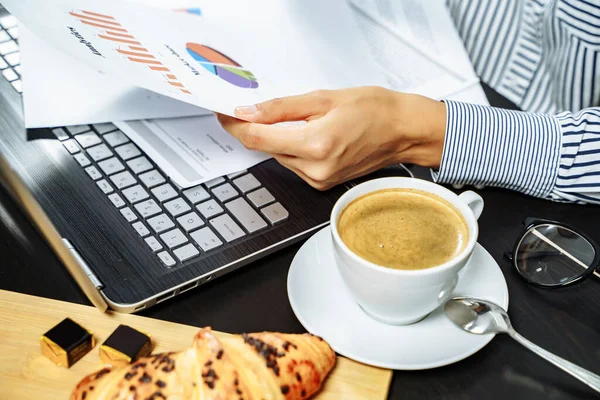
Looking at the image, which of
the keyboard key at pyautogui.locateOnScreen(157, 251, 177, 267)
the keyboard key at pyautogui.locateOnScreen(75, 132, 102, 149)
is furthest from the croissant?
the keyboard key at pyautogui.locateOnScreen(75, 132, 102, 149)

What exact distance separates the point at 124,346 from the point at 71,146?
0.31m

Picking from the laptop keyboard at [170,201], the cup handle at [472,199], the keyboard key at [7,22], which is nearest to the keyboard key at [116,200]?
the laptop keyboard at [170,201]

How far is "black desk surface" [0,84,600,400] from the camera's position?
0.48m

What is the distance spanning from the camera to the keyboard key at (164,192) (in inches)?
24.3

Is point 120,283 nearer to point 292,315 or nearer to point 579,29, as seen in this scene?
point 292,315

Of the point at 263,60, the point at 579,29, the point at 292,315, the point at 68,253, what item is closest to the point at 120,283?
the point at 68,253

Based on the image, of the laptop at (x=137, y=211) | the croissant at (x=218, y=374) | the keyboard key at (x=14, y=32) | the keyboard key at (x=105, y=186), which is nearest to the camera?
the croissant at (x=218, y=374)

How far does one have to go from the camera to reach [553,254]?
1.94ft

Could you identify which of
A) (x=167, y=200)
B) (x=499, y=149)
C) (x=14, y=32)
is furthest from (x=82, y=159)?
(x=499, y=149)

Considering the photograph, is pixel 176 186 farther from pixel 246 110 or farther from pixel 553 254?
pixel 553 254

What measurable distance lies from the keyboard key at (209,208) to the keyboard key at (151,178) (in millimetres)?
61

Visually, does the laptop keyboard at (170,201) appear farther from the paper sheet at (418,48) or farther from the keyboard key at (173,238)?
the paper sheet at (418,48)

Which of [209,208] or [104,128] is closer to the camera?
[209,208]

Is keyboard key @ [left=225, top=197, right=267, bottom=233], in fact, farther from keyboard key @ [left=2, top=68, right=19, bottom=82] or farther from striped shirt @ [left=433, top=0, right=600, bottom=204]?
keyboard key @ [left=2, top=68, right=19, bottom=82]
